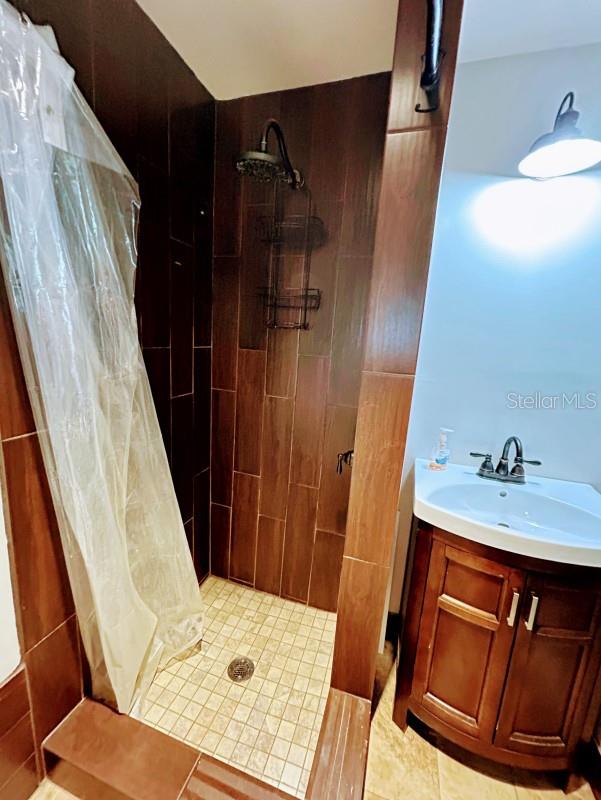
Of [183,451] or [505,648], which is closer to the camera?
[505,648]

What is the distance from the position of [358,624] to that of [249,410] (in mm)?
1016

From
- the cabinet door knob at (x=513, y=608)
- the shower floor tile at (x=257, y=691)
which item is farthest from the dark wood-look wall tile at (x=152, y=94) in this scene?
the shower floor tile at (x=257, y=691)

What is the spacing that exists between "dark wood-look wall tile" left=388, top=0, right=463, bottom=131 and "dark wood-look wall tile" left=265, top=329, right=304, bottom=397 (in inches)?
33.7

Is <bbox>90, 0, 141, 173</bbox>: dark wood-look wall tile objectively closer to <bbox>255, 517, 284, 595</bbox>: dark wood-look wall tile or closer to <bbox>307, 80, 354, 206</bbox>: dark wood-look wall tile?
<bbox>307, 80, 354, 206</bbox>: dark wood-look wall tile

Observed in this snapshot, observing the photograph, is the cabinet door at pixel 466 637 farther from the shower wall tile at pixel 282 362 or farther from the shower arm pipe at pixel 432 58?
the shower arm pipe at pixel 432 58

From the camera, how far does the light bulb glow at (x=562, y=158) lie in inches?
43.6

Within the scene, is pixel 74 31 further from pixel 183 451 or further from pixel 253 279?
pixel 183 451

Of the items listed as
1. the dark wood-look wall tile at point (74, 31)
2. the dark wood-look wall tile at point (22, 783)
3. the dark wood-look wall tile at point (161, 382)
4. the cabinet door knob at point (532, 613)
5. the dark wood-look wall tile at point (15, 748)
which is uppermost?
the dark wood-look wall tile at point (74, 31)

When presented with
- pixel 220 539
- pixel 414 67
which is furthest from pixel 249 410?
pixel 414 67

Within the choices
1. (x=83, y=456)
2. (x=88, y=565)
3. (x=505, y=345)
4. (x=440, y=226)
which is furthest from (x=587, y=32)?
(x=88, y=565)

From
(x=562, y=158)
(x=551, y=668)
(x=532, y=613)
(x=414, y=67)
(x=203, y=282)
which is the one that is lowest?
(x=551, y=668)

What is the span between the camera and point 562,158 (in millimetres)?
1166

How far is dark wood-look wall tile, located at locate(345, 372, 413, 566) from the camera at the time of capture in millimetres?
1098

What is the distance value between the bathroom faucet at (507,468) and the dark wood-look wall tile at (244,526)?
3.47ft
